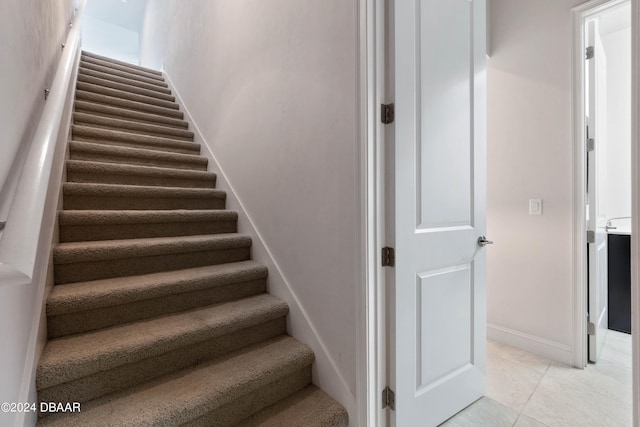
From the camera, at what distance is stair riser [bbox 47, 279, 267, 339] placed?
1295 millimetres

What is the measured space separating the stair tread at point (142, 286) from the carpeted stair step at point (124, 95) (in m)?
2.55

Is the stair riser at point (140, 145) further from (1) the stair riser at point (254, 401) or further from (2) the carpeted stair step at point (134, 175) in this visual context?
(1) the stair riser at point (254, 401)

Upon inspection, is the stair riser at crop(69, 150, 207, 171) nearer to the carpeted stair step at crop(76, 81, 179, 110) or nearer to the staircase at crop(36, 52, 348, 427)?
the staircase at crop(36, 52, 348, 427)

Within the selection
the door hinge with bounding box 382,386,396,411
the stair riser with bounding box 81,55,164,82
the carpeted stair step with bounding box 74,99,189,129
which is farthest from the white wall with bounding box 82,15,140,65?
the door hinge with bounding box 382,386,396,411

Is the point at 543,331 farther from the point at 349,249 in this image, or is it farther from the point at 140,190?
the point at 140,190

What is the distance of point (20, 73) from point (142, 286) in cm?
96

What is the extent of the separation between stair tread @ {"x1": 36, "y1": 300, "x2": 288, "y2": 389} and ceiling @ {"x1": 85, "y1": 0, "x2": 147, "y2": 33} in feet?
22.3

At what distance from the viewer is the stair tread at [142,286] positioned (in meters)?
1.30

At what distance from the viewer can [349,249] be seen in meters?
1.32

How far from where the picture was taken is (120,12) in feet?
19.5

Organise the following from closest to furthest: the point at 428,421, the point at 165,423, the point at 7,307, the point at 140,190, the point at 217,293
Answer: the point at 7,307 → the point at 165,423 → the point at 428,421 → the point at 217,293 → the point at 140,190

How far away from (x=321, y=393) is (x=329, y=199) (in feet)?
3.08

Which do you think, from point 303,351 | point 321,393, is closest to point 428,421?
point 321,393

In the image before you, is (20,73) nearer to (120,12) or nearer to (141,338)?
(141,338)
